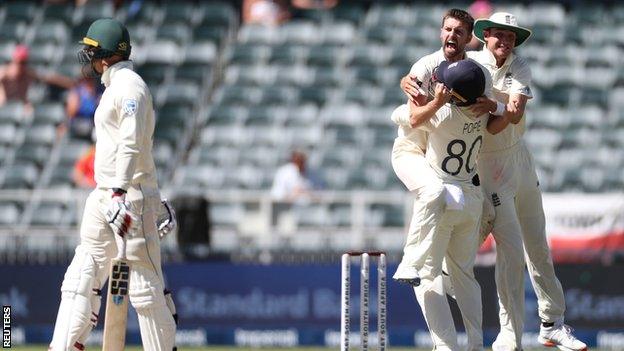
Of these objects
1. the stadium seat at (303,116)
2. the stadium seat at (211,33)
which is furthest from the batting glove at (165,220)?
the stadium seat at (211,33)

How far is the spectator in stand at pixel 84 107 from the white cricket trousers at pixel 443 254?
336 inches

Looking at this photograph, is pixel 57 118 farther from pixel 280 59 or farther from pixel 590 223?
pixel 590 223

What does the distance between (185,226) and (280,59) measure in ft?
15.2

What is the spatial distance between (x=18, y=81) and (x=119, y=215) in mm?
10498

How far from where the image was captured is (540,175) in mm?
16484

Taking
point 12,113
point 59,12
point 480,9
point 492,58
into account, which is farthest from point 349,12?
point 492,58

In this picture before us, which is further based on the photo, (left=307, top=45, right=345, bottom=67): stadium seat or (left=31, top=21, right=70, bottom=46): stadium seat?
(left=31, top=21, right=70, bottom=46): stadium seat

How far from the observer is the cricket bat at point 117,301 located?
8750mm

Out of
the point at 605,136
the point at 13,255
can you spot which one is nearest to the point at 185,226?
the point at 13,255

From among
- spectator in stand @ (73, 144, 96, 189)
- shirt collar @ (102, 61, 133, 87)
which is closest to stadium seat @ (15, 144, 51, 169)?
spectator in stand @ (73, 144, 96, 189)

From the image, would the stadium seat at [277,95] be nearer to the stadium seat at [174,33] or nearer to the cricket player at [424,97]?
the stadium seat at [174,33]

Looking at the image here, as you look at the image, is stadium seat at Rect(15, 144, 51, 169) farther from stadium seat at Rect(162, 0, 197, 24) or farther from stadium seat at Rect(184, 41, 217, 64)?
stadium seat at Rect(162, 0, 197, 24)

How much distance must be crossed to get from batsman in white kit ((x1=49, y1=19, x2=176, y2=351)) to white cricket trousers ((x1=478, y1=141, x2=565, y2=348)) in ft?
6.98

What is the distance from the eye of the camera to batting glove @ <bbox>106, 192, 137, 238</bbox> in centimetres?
854
